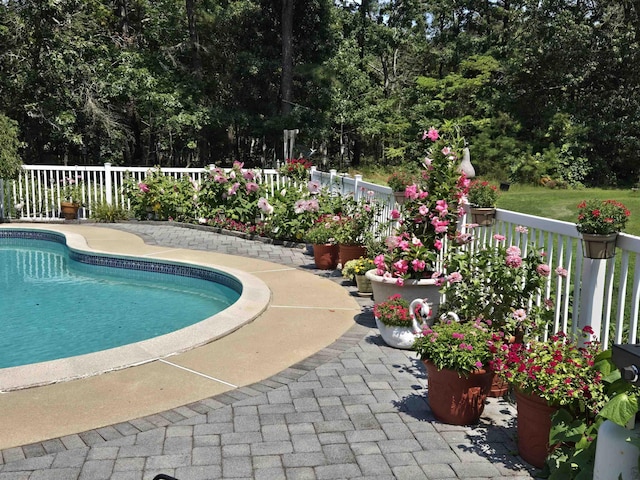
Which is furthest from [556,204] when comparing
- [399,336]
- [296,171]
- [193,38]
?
[193,38]

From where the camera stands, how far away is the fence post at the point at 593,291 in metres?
3.13

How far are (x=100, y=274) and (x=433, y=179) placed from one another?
17.4 ft

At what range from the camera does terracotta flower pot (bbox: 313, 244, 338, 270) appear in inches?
279

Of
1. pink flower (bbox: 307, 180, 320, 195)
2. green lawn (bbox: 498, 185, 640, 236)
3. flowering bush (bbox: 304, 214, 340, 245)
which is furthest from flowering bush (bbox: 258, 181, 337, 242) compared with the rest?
green lawn (bbox: 498, 185, 640, 236)

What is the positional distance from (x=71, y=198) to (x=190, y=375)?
9.29m

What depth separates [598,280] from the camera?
314 centimetres

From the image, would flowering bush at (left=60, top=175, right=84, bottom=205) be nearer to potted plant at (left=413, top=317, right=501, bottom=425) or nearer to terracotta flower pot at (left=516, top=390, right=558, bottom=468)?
potted plant at (left=413, top=317, right=501, bottom=425)

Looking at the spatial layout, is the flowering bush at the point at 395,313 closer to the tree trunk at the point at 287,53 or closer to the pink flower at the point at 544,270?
the pink flower at the point at 544,270

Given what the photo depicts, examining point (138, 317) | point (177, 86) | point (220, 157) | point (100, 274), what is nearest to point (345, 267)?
point (138, 317)

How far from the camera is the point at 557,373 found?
251 centimetres

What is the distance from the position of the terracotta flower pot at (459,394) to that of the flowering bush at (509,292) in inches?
18.2

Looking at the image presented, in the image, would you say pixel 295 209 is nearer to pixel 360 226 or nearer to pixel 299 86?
pixel 360 226

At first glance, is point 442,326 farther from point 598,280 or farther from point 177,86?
point 177,86

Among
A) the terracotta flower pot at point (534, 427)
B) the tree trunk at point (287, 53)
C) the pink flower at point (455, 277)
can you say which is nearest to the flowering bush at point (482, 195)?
the pink flower at point (455, 277)
